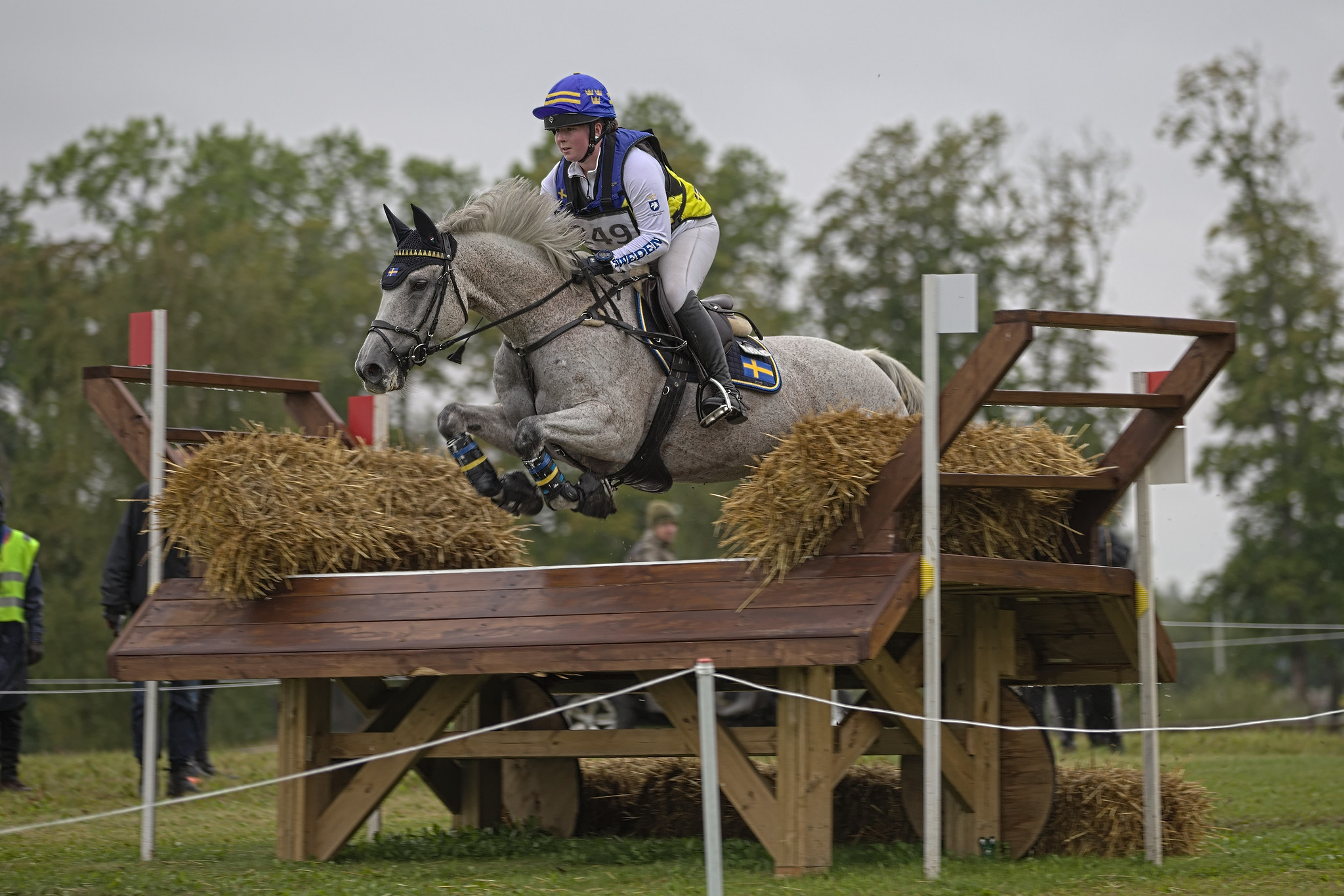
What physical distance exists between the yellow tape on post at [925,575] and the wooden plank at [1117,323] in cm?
83

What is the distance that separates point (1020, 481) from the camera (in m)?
5.18

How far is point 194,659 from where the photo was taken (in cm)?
569

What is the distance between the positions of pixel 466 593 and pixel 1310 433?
1712 cm

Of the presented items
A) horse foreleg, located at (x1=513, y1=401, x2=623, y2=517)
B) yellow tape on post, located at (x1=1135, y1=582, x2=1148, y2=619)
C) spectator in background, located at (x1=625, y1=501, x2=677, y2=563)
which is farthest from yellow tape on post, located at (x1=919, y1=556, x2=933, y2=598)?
spectator in background, located at (x1=625, y1=501, x2=677, y2=563)

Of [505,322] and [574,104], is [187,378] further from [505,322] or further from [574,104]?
[574,104]

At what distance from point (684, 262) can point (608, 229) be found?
37cm

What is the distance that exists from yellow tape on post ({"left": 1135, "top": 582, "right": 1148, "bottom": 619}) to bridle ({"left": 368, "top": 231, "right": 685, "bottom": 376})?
6.47 ft

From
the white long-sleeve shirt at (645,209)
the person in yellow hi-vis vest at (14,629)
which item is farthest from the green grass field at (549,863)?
the white long-sleeve shirt at (645,209)

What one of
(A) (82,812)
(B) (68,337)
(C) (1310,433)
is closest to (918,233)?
(C) (1310,433)

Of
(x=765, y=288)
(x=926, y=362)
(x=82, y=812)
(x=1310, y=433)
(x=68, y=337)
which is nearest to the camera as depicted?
(x=926, y=362)

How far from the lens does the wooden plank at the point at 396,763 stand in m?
5.75

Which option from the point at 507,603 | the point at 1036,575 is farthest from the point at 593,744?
the point at 1036,575

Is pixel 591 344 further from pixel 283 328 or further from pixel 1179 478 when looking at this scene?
pixel 283 328

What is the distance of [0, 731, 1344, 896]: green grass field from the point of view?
193 inches
